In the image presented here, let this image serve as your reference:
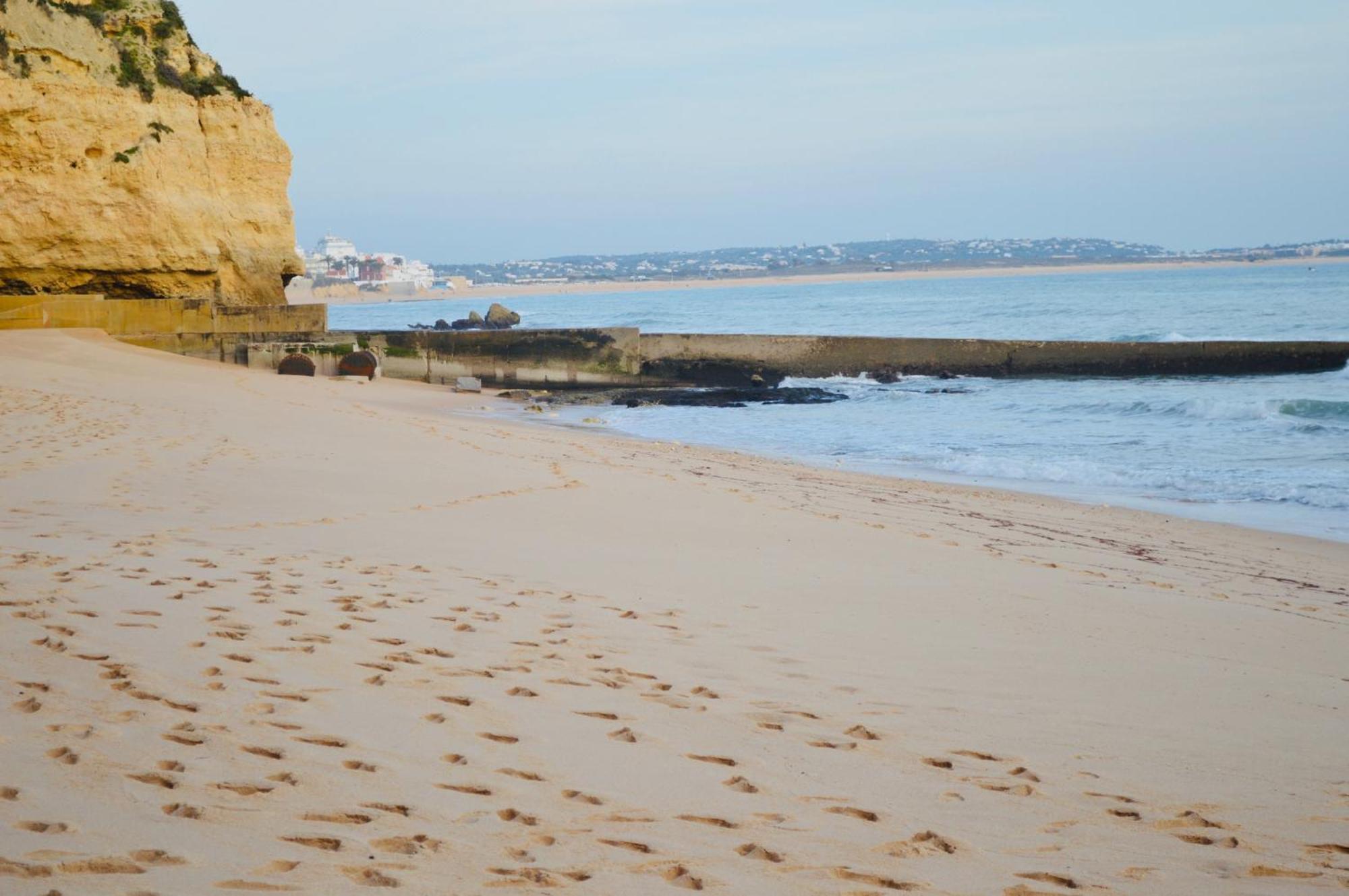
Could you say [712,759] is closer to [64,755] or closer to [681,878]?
[681,878]

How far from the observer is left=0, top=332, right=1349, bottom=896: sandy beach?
2.46 meters

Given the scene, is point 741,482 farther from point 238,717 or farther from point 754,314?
point 754,314

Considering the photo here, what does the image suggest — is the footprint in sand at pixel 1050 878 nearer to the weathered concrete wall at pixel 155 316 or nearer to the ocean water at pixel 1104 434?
the ocean water at pixel 1104 434

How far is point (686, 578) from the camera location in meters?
5.43

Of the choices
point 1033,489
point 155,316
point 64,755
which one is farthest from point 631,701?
point 155,316

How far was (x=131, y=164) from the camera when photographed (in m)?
18.7

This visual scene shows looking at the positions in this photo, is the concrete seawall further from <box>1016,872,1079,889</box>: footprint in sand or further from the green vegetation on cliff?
<box>1016,872,1079,889</box>: footprint in sand

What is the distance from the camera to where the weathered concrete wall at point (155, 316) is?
59.0 ft

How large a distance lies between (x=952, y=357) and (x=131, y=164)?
16000mm

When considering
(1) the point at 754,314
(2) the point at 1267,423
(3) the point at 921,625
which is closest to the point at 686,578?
(3) the point at 921,625

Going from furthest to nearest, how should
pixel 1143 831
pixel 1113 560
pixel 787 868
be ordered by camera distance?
pixel 1113 560 < pixel 1143 831 < pixel 787 868

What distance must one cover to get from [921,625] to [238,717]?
2.85 metres

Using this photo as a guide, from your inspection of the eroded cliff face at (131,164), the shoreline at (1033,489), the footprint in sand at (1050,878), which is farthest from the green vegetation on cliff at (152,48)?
the footprint in sand at (1050,878)

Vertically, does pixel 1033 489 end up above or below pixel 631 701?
below
